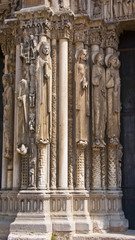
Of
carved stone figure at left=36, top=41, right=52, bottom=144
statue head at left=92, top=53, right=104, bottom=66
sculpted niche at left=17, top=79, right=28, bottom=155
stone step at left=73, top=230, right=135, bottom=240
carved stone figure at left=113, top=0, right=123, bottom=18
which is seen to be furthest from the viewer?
carved stone figure at left=113, top=0, right=123, bottom=18

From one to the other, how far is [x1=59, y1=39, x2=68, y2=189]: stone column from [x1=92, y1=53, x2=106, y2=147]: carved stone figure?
0.81 metres

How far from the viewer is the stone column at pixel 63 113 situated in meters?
11.8

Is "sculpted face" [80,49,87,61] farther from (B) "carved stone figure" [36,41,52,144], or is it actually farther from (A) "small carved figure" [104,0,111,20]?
(A) "small carved figure" [104,0,111,20]

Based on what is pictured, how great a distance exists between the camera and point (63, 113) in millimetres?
12047

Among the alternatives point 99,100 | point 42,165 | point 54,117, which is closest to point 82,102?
point 99,100

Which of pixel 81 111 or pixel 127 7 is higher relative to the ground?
pixel 127 7

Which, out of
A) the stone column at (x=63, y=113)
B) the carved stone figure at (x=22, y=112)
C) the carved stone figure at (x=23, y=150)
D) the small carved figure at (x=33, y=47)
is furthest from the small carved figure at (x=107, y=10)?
the carved stone figure at (x=23, y=150)

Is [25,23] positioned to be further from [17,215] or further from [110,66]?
[17,215]

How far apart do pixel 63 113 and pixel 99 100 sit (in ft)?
3.60

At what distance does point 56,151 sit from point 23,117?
132 centimetres

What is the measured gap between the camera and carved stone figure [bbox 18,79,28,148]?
38.8 feet

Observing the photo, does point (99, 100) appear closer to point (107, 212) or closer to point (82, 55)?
point (82, 55)

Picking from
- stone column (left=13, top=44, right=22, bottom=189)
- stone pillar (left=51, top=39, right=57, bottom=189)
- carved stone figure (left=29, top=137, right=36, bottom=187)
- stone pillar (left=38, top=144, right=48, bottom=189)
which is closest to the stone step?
stone pillar (left=51, top=39, right=57, bottom=189)

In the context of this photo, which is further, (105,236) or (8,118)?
(8,118)
